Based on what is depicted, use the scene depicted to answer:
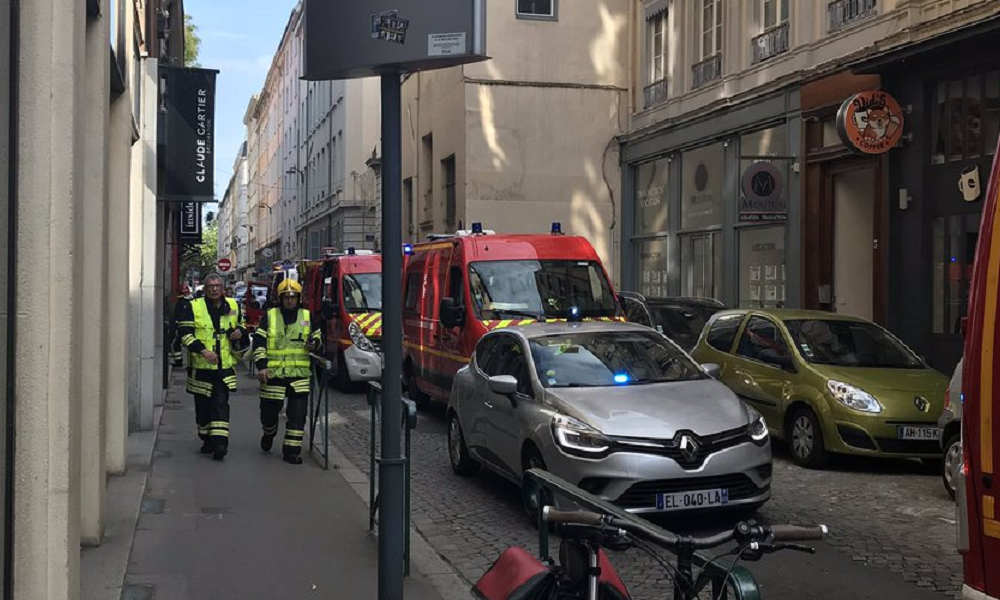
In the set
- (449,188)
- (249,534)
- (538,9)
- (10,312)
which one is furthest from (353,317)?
(10,312)

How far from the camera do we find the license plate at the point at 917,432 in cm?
1005

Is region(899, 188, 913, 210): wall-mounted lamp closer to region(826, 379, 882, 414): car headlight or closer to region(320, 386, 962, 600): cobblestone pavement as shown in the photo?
region(320, 386, 962, 600): cobblestone pavement

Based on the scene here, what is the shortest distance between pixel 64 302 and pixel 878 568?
16.8 ft

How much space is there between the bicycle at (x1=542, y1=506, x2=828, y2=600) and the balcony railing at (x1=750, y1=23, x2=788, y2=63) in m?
18.3

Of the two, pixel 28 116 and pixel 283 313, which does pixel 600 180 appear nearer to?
pixel 283 313

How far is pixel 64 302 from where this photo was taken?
167 inches

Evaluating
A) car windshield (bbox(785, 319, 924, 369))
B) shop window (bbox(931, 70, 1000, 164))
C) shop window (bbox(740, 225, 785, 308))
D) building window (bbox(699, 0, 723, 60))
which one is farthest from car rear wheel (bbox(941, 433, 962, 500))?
building window (bbox(699, 0, 723, 60))

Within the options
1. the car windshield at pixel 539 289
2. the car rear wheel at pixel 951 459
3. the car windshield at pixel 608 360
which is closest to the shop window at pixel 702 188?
the car windshield at pixel 539 289

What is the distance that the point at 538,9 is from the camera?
28.9 m

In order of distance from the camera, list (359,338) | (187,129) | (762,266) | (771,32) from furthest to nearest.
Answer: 1. (762,266)
2. (771,32)
3. (359,338)
4. (187,129)

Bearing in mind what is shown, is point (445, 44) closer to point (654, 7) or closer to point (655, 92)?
point (655, 92)

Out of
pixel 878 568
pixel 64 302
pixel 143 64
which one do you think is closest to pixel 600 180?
pixel 143 64

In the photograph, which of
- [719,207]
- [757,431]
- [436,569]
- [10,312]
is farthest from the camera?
[719,207]

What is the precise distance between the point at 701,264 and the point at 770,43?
17.3ft
